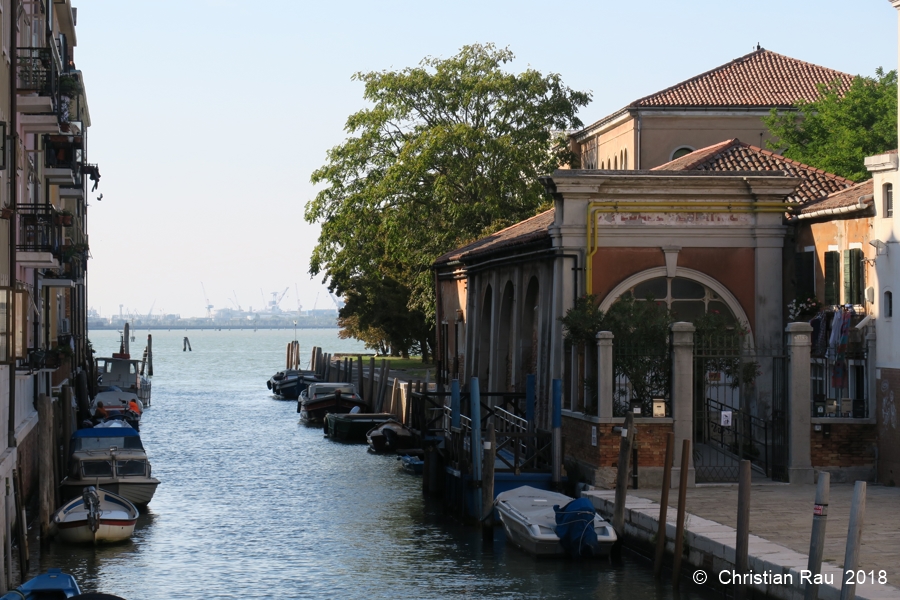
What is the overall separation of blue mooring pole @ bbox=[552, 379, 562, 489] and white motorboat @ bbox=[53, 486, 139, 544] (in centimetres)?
697

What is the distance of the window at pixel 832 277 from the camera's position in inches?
835

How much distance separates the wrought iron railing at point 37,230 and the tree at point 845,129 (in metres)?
22.8

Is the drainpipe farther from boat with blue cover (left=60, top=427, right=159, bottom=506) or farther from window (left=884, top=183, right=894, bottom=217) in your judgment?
window (left=884, top=183, right=894, bottom=217)

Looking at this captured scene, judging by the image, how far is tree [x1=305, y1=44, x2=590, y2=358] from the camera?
44.5 metres

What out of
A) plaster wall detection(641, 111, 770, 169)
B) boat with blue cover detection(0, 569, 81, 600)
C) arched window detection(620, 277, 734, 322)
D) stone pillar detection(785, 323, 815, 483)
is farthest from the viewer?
plaster wall detection(641, 111, 770, 169)

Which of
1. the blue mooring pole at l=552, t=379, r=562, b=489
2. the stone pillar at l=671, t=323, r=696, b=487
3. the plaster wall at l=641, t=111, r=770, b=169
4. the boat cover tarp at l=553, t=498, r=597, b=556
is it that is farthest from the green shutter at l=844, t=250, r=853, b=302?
the plaster wall at l=641, t=111, r=770, b=169

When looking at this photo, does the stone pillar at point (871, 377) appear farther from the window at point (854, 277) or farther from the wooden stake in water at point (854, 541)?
the wooden stake in water at point (854, 541)

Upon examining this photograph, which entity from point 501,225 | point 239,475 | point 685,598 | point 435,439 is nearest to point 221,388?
point 501,225

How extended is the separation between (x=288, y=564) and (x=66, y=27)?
85.9 feet

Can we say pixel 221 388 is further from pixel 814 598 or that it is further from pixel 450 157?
pixel 814 598

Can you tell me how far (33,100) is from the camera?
22078 millimetres

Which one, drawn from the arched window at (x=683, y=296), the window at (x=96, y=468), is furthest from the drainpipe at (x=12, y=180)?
the arched window at (x=683, y=296)

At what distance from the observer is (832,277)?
21.4 m

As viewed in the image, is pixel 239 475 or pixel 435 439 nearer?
pixel 435 439
